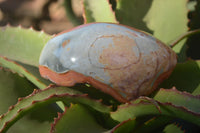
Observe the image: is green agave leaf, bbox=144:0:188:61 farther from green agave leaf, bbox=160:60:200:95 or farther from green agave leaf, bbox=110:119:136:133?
green agave leaf, bbox=110:119:136:133

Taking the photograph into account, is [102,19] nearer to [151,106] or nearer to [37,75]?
[37,75]

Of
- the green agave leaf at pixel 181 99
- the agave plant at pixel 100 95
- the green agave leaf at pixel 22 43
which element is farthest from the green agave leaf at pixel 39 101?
the green agave leaf at pixel 22 43

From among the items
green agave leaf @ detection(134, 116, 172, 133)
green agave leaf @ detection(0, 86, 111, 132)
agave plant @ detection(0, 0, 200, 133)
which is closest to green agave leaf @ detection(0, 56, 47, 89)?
agave plant @ detection(0, 0, 200, 133)

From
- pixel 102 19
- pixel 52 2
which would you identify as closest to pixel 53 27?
pixel 52 2

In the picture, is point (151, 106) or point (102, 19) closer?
point (151, 106)

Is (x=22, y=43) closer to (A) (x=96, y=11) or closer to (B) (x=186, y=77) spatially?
(A) (x=96, y=11)

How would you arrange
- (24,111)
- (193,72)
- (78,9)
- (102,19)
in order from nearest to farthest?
(24,111) < (193,72) < (102,19) < (78,9)

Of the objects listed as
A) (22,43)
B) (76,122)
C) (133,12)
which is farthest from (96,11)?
(76,122)
